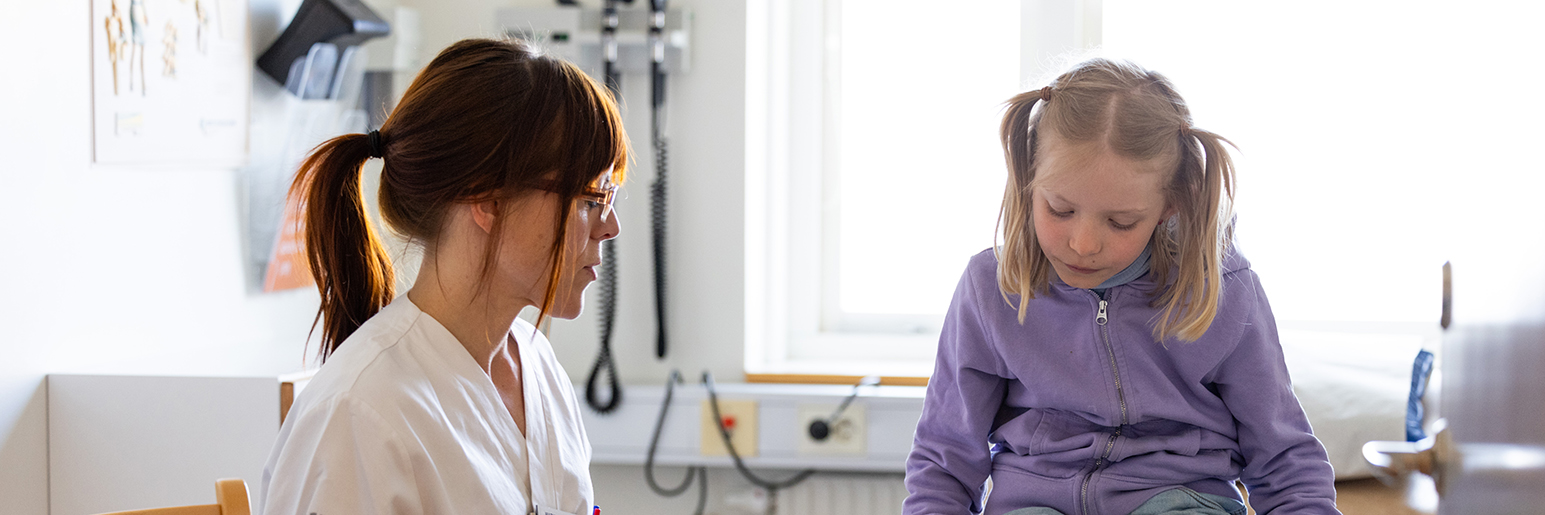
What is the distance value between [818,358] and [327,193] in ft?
5.02

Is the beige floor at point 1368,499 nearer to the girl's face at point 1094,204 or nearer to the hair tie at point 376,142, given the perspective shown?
the girl's face at point 1094,204

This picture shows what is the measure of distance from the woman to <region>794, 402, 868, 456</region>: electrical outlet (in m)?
0.98

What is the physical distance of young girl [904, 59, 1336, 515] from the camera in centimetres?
106

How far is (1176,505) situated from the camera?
1107 mm

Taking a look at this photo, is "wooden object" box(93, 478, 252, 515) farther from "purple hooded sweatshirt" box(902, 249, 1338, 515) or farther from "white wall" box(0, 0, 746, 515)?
"purple hooded sweatshirt" box(902, 249, 1338, 515)

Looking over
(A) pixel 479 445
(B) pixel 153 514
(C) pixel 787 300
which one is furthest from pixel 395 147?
(C) pixel 787 300

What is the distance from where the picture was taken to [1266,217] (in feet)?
7.38

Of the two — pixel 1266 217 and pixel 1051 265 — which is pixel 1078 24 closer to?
pixel 1266 217

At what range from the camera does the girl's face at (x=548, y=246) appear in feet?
3.40

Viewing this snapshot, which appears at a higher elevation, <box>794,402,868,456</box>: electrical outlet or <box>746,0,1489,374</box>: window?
<box>746,0,1489,374</box>: window

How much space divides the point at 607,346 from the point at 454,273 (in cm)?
109

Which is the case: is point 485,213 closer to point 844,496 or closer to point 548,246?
point 548,246

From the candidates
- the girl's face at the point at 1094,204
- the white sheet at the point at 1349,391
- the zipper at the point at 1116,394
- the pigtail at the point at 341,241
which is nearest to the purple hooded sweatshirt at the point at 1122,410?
the zipper at the point at 1116,394

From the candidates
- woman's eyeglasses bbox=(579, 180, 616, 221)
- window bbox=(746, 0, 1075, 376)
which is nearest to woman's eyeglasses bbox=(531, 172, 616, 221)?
woman's eyeglasses bbox=(579, 180, 616, 221)
